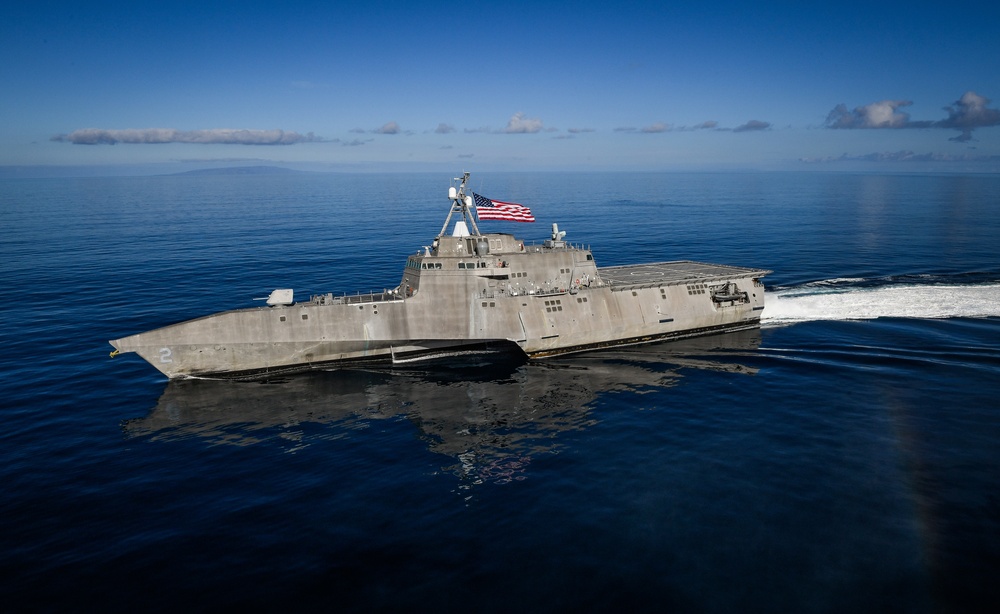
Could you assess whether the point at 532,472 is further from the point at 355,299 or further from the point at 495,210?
the point at 355,299

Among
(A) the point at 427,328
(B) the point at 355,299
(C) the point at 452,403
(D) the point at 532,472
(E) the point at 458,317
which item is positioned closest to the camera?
(D) the point at 532,472

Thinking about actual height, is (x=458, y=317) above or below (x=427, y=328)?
above

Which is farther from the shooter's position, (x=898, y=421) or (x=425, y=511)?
(x=898, y=421)

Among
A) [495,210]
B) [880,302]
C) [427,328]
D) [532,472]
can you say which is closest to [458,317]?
[427,328]

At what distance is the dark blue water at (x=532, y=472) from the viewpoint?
17531 mm

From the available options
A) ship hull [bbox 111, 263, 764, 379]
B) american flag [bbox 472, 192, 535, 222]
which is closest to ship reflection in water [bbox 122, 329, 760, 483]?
ship hull [bbox 111, 263, 764, 379]

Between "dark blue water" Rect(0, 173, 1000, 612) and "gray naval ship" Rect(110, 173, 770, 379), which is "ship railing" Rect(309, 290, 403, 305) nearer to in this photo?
"gray naval ship" Rect(110, 173, 770, 379)

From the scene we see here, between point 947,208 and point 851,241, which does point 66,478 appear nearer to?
point 851,241

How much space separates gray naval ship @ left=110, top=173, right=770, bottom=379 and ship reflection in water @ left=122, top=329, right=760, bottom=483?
1.61 meters

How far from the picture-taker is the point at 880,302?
4978cm

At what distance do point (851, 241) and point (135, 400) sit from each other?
8890 cm

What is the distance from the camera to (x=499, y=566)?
18359 millimetres

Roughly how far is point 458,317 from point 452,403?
345 inches

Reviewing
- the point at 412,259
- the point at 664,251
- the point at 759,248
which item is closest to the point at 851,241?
the point at 759,248
